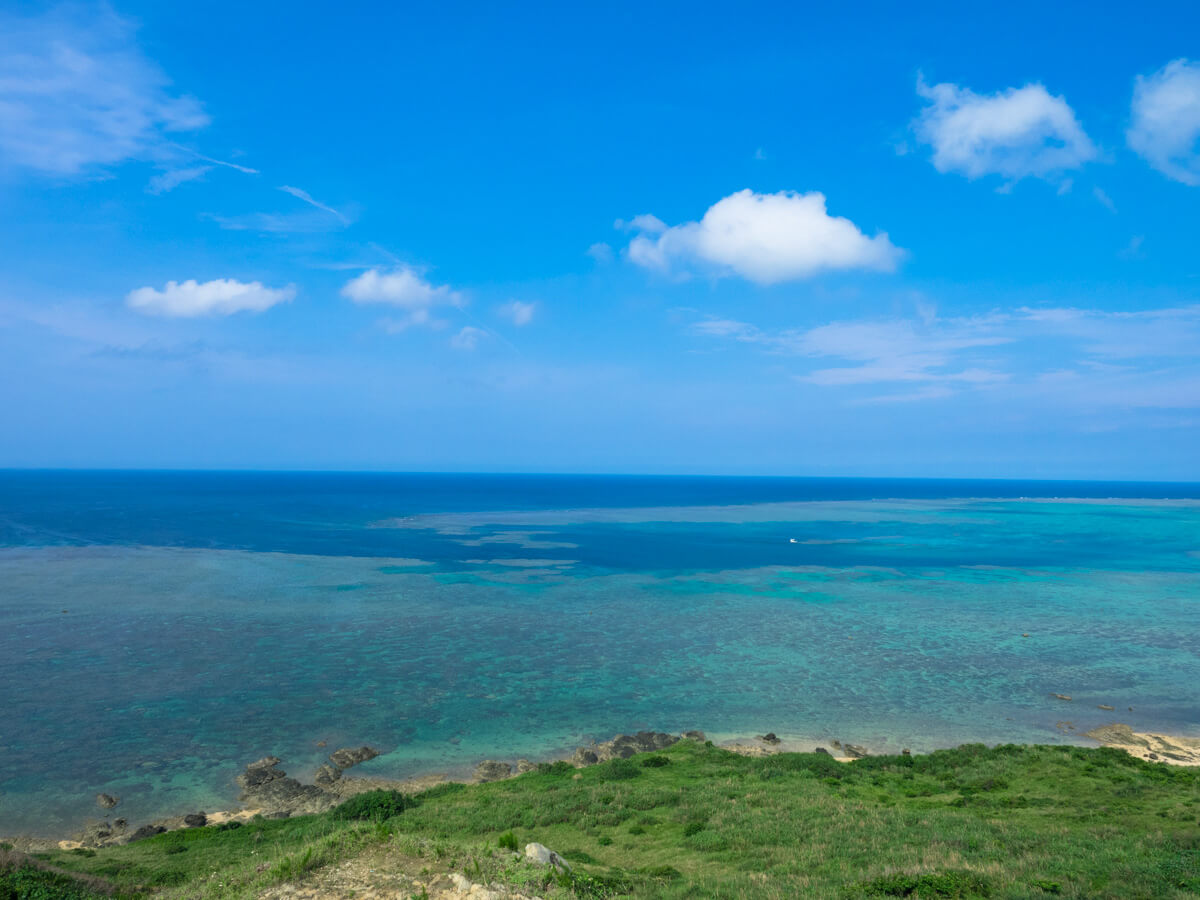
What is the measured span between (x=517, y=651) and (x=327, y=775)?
1944 centimetres

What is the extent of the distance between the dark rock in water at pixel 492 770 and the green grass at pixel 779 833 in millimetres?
2140

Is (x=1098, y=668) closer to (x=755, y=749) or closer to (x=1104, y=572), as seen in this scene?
(x=755, y=749)

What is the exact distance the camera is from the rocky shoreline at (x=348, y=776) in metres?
23.3

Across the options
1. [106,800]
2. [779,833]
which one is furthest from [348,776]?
[779,833]

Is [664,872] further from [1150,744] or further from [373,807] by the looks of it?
[1150,744]

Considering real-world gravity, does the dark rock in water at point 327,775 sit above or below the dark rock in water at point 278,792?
below

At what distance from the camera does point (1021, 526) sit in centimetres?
14125

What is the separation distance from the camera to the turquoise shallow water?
31.8 m

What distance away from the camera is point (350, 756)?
29906 millimetres

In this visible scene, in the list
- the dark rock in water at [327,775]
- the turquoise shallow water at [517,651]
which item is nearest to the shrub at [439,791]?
the turquoise shallow water at [517,651]

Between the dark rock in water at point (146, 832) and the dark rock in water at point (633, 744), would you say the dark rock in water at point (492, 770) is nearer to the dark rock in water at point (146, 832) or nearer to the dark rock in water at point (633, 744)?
the dark rock in water at point (633, 744)

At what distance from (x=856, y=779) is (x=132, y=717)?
3364cm

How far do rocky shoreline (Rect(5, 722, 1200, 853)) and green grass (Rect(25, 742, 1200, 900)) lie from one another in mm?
2254

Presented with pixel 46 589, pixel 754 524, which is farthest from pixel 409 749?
pixel 754 524
